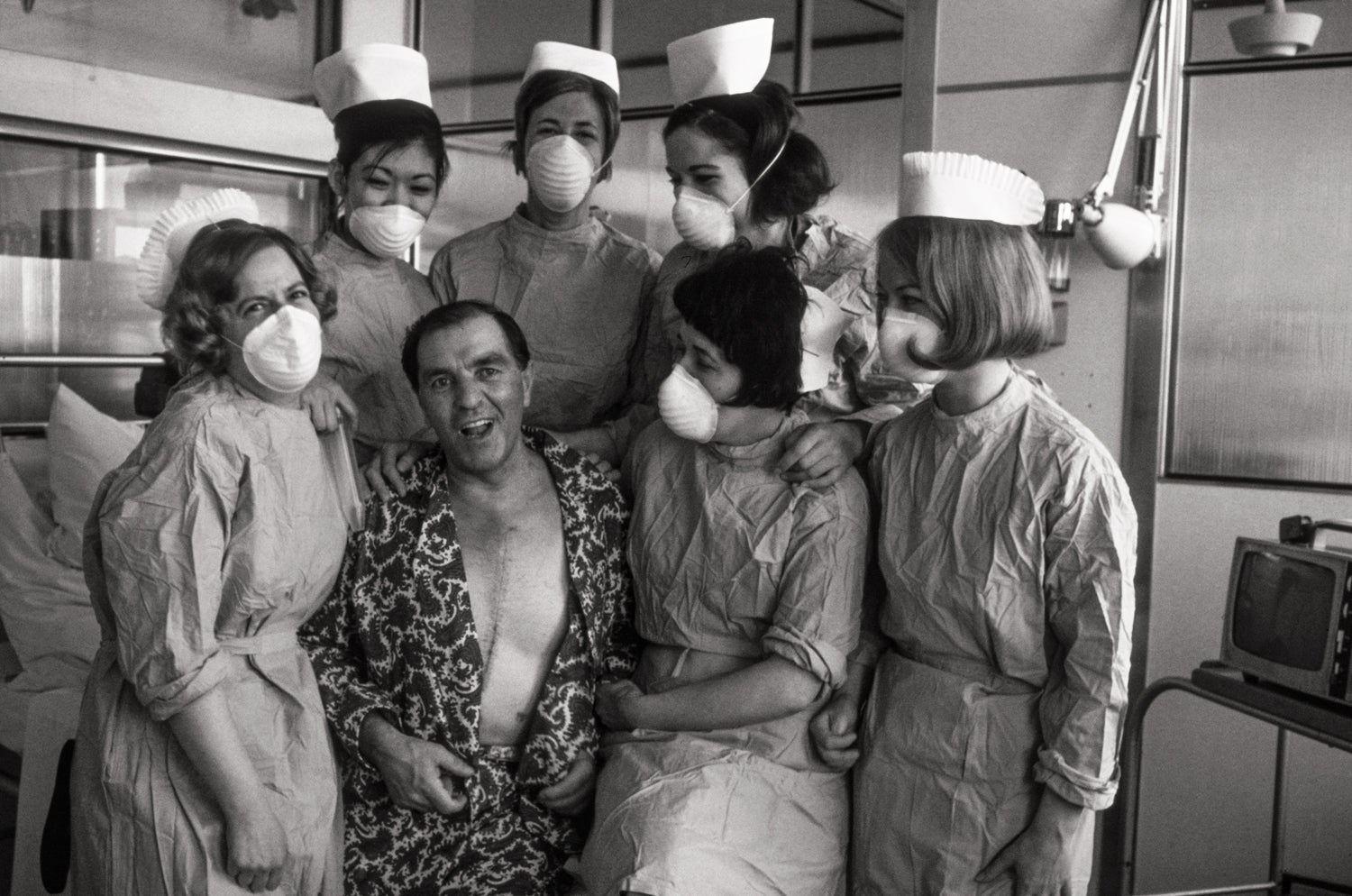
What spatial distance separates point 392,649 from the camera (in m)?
2.10

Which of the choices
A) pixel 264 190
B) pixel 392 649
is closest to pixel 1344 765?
pixel 392 649

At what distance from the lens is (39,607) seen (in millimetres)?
3000

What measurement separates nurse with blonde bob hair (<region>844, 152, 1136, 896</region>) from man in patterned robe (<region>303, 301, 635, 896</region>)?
Answer: 50cm

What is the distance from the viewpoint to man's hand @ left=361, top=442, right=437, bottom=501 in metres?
2.15

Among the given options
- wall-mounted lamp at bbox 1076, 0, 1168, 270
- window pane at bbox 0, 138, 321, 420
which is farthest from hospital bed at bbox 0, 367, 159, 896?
wall-mounted lamp at bbox 1076, 0, 1168, 270

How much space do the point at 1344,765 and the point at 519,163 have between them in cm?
214

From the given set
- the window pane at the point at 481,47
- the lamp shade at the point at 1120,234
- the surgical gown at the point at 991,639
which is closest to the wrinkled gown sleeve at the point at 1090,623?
the surgical gown at the point at 991,639

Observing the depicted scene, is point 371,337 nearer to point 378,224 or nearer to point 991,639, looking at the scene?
point 378,224

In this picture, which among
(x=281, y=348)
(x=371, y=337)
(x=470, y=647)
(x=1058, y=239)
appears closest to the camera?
(x=281, y=348)

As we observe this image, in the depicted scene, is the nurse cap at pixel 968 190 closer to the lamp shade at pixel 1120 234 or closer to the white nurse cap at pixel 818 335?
the white nurse cap at pixel 818 335

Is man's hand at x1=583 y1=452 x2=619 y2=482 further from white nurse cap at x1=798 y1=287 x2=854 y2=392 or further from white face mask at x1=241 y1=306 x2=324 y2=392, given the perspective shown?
white face mask at x1=241 y1=306 x2=324 y2=392

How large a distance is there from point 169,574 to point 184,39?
244 cm

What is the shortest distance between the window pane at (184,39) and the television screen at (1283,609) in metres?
2.90

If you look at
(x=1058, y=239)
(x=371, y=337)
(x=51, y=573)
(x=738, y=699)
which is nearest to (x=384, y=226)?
(x=371, y=337)
